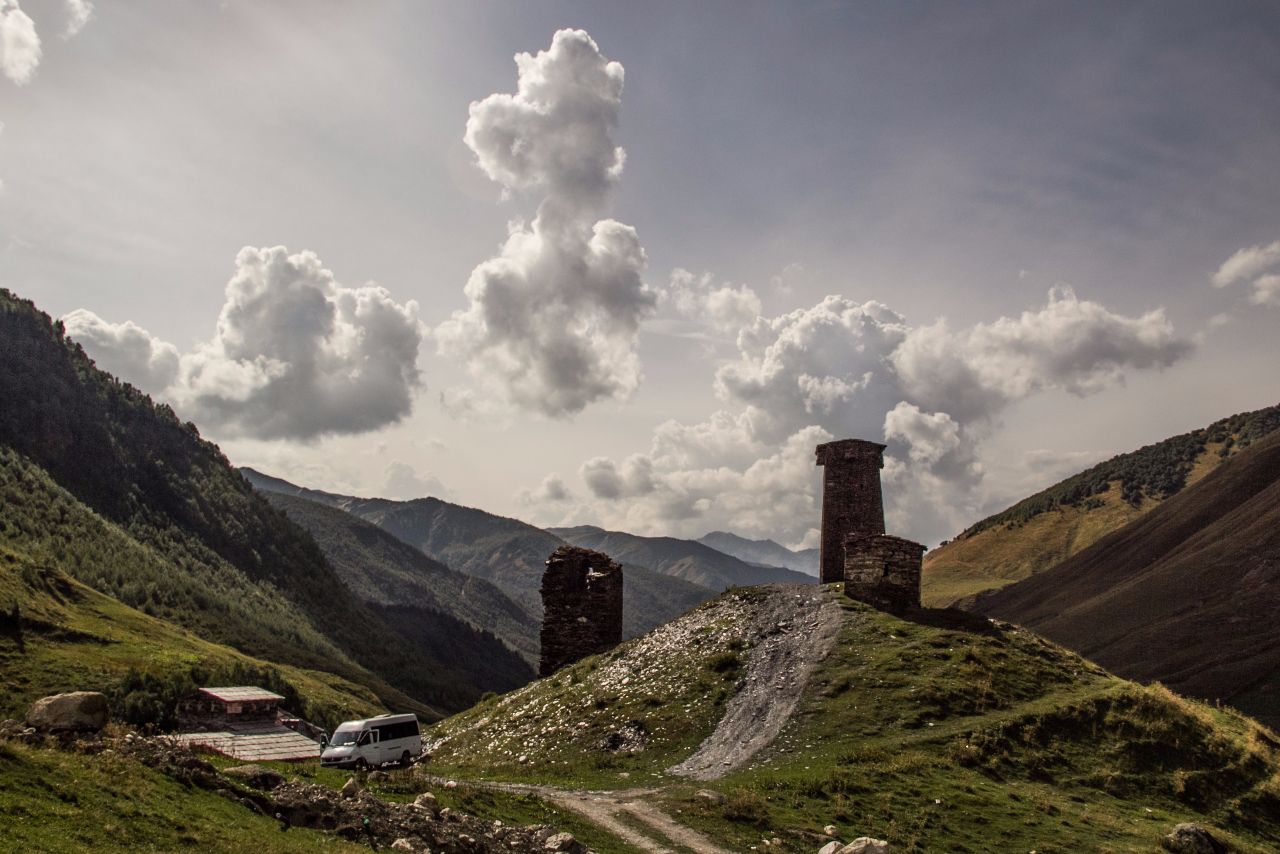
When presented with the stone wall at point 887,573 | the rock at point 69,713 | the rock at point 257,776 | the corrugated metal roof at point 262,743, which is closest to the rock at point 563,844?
the rock at point 257,776

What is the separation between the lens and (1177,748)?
28172mm

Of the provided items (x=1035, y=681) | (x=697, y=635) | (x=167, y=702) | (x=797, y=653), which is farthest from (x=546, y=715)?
(x=167, y=702)

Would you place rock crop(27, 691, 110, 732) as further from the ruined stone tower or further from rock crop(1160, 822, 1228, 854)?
the ruined stone tower

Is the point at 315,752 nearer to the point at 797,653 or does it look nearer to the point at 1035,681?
the point at 797,653

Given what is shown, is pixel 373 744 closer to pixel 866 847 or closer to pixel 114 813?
pixel 114 813

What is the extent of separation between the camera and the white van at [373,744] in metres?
28.9

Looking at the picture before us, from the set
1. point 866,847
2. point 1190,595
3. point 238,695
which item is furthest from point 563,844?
point 1190,595

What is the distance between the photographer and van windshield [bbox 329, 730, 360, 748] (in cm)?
2933

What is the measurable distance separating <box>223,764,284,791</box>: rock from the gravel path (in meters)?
13.8

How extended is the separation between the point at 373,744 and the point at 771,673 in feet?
52.1

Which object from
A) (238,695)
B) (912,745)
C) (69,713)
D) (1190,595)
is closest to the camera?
(69,713)

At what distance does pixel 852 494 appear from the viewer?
164 ft

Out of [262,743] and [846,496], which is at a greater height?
[846,496]

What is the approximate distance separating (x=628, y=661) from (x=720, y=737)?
945 centimetres
